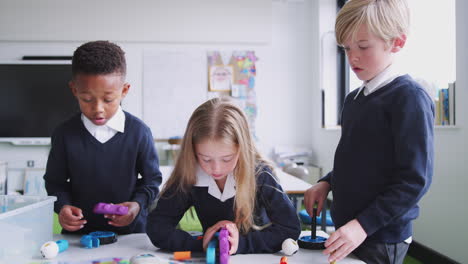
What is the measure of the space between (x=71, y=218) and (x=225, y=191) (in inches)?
16.6

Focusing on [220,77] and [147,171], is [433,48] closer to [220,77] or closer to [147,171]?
[147,171]

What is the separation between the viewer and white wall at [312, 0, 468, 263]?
2.33 m

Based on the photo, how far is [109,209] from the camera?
3.54 feet

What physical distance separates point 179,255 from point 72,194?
516mm

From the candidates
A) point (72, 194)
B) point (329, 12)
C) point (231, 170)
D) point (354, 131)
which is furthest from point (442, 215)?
point (329, 12)

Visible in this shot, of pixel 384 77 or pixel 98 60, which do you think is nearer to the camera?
pixel 384 77

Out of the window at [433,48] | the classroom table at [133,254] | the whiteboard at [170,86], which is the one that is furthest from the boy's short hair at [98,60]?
the whiteboard at [170,86]

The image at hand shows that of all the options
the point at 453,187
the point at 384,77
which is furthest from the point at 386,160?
the point at 453,187

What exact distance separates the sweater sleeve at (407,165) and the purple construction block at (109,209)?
59 cm

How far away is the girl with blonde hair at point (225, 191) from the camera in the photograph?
104cm

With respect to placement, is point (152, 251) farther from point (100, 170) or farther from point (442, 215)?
point (442, 215)

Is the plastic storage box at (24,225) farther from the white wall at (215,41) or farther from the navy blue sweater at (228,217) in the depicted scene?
the white wall at (215,41)

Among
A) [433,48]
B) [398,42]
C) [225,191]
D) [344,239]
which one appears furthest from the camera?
[433,48]

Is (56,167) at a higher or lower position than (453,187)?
higher
